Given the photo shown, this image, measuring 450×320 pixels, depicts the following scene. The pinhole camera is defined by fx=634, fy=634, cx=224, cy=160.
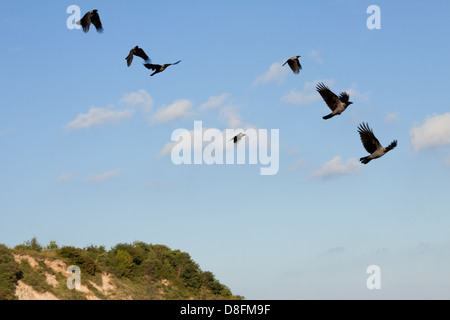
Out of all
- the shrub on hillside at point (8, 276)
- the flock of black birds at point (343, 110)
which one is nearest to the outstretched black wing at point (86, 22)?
the flock of black birds at point (343, 110)

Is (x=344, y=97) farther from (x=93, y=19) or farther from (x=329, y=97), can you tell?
(x=93, y=19)

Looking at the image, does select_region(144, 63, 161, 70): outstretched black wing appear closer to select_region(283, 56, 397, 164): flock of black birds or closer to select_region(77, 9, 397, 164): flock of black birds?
select_region(77, 9, 397, 164): flock of black birds

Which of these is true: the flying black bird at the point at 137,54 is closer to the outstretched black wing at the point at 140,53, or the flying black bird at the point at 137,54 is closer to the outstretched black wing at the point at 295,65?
the outstretched black wing at the point at 140,53

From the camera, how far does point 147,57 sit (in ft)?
105

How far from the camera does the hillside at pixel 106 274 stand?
5584 centimetres

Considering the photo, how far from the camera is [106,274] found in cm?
6681

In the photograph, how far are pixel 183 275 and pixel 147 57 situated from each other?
175ft

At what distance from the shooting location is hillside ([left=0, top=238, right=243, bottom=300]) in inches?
2199

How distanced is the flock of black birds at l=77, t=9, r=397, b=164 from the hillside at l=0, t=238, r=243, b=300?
29172 millimetres

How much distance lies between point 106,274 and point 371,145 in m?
46.4

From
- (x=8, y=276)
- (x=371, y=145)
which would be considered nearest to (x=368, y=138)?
(x=371, y=145)

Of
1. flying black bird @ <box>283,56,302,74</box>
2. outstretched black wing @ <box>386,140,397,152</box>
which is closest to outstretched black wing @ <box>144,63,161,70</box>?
flying black bird @ <box>283,56,302,74</box>
